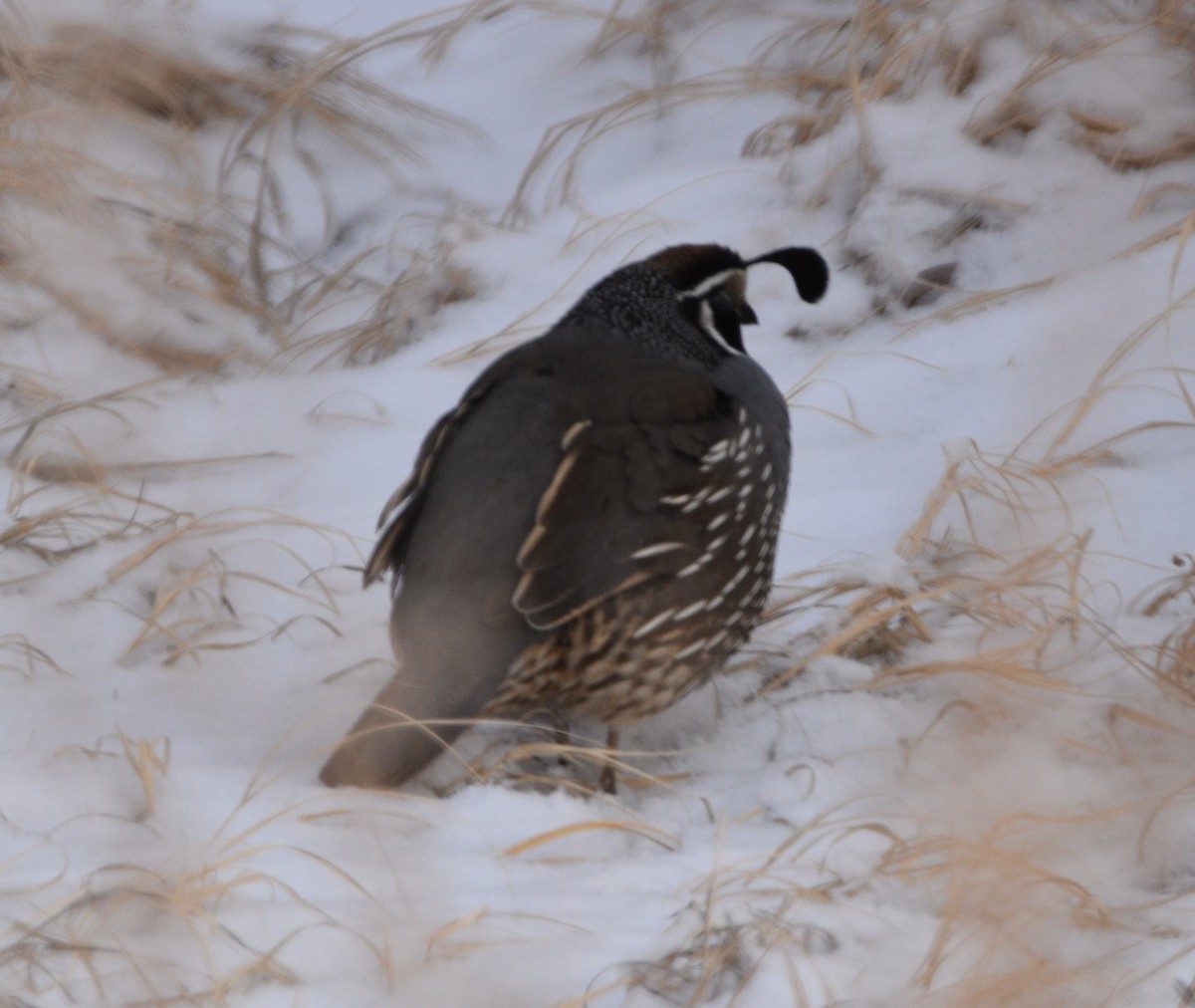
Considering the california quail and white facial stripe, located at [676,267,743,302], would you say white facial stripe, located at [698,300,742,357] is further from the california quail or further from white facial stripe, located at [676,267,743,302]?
the california quail

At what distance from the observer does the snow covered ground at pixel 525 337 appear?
5.91 feet

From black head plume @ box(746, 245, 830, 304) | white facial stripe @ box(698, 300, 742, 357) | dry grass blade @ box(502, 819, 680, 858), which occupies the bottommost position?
dry grass blade @ box(502, 819, 680, 858)

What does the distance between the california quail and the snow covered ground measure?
0.14m

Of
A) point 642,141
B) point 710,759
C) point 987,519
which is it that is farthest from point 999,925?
point 642,141

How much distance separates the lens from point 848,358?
3.62 metres

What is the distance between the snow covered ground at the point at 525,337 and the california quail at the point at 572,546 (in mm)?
140

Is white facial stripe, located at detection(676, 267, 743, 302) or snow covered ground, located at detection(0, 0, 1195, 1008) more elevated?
white facial stripe, located at detection(676, 267, 743, 302)

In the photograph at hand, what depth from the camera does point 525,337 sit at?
3.83 meters

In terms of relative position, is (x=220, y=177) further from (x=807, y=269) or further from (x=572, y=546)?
(x=572, y=546)

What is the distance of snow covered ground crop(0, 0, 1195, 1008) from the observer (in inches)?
70.9

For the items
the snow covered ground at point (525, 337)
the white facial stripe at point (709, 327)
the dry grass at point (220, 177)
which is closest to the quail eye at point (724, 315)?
the white facial stripe at point (709, 327)

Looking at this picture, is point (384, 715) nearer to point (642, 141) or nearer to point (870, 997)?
point (870, 997)

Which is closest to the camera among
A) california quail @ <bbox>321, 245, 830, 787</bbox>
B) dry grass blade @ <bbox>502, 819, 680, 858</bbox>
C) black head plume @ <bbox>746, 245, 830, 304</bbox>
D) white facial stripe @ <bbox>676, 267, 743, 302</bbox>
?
dry grass blade @ <bbox>502, 819, 680, 858</bbox>

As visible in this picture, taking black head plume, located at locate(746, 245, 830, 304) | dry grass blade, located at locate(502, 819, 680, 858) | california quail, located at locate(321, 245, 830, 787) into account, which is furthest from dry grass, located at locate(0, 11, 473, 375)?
dry grass blade, located at locate(502, 819, 680, 858)
